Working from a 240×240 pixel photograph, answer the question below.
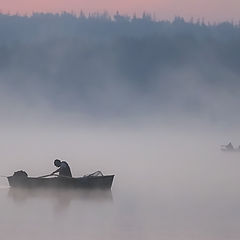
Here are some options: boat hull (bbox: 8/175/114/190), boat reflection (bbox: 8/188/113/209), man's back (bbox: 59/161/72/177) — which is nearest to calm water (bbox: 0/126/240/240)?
boat reflection (bbox: 8/188/113/209)

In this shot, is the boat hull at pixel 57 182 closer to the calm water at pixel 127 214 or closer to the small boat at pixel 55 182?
the small boat at pixel 55 182

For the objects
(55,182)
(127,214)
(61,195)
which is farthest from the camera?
(61,195)

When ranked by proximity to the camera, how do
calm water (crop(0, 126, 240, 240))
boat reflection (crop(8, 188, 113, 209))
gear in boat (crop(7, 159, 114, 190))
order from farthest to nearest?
1. gear in boat (crop(7, 159, 114, 190))
2. boat reflection (crop(8, 188, 113, 209))
3. calm water (crop(0, 126, 240, 240))

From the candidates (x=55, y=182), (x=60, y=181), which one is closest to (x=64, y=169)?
(x=60, y=181)

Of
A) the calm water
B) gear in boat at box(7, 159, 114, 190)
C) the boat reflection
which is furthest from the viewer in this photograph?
gear in boat at box(7, 159, 114, 190)

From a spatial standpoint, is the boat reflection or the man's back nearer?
the boat reflection

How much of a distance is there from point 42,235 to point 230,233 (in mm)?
4961

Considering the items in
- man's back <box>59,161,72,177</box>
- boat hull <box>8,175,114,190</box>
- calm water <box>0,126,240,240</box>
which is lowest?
calm water <box>0,126,240,240</box>

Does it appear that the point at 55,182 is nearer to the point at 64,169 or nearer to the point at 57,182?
the point at 57,182

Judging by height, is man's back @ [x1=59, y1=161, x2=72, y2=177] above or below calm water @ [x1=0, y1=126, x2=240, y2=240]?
above

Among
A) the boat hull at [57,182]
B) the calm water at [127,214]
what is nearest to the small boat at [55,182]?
the boat hull at [57,182]

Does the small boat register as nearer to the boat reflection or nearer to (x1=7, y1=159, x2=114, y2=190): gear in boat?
(x1=7, y1=159, x2=114, y2=190): gear in boat

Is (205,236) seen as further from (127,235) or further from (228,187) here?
(228,187)

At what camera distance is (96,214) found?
1195 inches
